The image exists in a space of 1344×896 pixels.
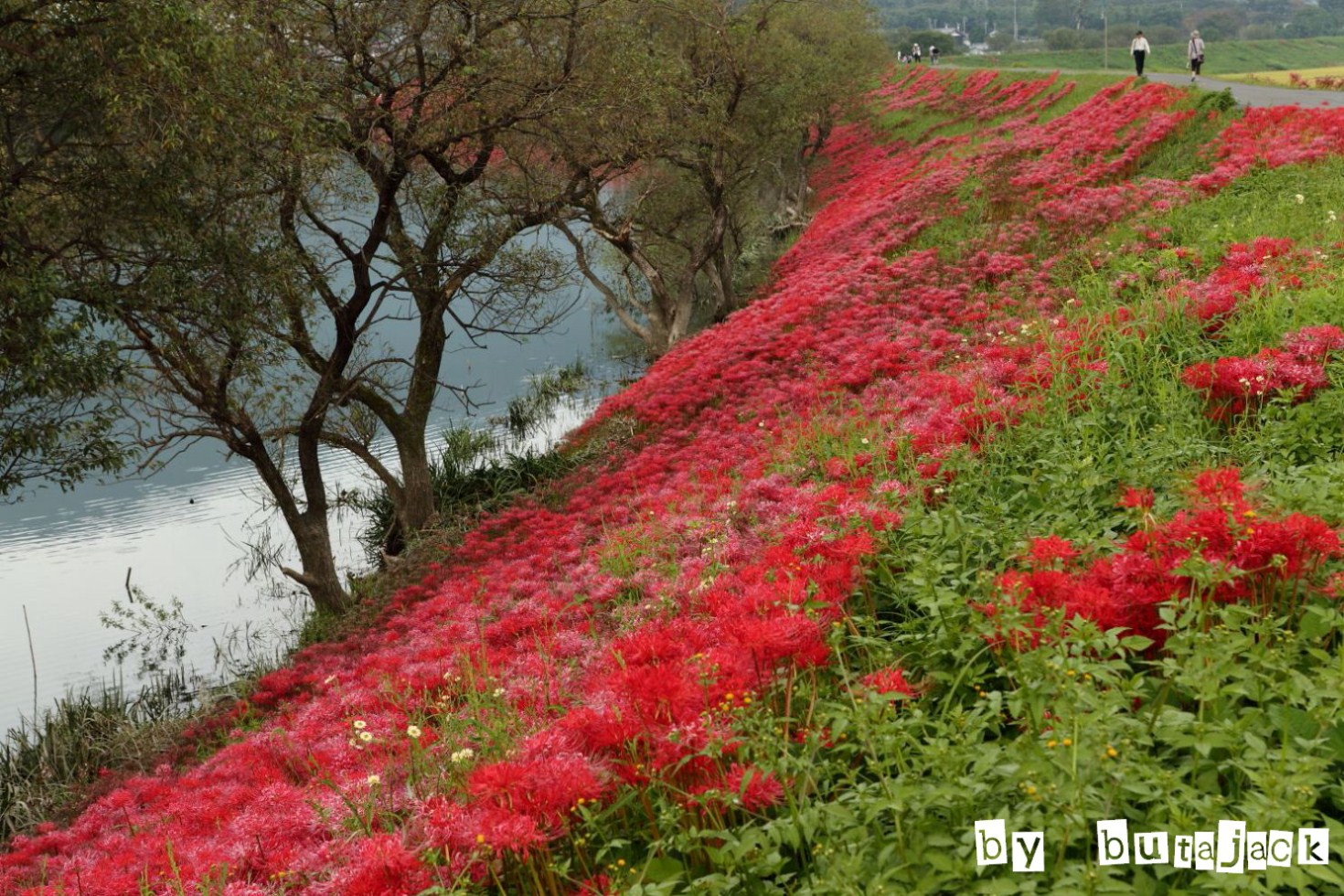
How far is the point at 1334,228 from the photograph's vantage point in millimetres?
8219

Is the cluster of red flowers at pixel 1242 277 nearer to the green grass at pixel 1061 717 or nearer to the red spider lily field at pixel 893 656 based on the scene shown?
the red spider lily field at pixel 893 656

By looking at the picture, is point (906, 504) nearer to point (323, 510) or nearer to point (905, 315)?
point (905, 315)

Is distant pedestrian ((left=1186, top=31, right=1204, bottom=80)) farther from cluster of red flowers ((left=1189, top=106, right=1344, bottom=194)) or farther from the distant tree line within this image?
the distant tree line

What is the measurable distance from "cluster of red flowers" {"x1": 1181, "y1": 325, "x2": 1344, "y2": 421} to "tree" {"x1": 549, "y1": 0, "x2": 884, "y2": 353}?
874 cm

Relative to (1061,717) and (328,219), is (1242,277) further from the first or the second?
(328,219)

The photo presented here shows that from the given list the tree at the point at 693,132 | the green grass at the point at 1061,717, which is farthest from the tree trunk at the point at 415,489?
the green grass at the point at 1061,717

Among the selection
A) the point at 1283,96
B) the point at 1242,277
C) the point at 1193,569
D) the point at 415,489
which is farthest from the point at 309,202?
the point at 1283,96

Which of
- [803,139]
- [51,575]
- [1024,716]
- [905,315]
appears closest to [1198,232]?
[905,315]

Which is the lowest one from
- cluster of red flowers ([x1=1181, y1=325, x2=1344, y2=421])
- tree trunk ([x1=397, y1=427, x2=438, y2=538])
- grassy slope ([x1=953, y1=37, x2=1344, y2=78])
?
tree trunk ([x1=397, y1=427, x2=438, y2=538])

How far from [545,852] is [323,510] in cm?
975

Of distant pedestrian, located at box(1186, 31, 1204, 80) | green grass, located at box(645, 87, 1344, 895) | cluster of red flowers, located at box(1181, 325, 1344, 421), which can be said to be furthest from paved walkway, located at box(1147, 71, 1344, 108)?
green grass, located at box(645, 87, 1344, 895)

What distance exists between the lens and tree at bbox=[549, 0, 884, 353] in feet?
46.6

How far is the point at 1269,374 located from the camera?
17.8ft

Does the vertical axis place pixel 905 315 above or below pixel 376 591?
above
